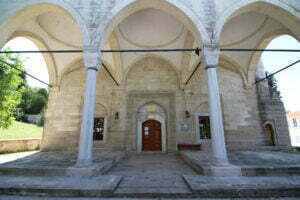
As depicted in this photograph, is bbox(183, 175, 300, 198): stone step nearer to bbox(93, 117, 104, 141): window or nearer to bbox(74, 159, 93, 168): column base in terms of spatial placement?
bbox(74, 159, 93, 168): column base

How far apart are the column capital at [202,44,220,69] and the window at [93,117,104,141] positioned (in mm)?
7180

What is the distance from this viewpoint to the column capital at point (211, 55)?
16.4 feet

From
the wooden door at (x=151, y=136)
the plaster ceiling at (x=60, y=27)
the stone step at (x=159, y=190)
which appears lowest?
the stone step at (x=159, y=190)

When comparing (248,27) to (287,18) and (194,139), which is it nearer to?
(287,18)

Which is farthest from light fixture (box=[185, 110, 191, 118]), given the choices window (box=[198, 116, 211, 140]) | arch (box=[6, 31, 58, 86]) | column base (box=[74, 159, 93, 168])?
arch (box=[6, 31, 58, 86])

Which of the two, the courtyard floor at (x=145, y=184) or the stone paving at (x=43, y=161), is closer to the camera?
the courtyard floor at (x=145, y=184)

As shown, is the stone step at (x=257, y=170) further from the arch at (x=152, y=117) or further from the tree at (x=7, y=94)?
the tree at (x=7, y=94)

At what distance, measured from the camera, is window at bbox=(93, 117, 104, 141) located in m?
9.27

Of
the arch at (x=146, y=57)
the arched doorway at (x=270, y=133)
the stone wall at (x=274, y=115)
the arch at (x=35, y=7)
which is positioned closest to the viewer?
the arch at (x=35, y=7)

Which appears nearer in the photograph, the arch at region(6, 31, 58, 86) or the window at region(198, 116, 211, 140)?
the arch at region(6, 31, 58, 86)

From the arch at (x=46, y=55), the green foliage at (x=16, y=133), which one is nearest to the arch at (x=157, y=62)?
the arch at (x=46, y=55)

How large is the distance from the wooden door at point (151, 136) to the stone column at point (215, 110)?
5063 millimetres

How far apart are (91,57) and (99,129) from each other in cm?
563

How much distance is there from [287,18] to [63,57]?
37.6ft
